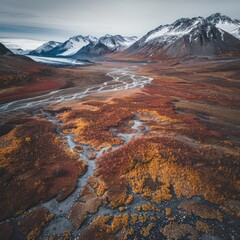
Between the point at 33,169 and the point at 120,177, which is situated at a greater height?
the point at 33,169

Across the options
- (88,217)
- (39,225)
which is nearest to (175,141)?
(88,217)

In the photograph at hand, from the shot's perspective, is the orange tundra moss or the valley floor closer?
the valley floor

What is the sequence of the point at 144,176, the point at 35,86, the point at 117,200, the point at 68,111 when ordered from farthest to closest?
the point at 35,86
the point at 68,111
the point at 144,176
the point at 117,200

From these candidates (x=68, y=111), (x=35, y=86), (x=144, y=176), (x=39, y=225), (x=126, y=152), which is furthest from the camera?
(x=35, y=86)

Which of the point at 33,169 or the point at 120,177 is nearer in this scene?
the point at 120,177

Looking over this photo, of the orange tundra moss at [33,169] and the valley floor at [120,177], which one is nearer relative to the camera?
the valley floor at [120,177]

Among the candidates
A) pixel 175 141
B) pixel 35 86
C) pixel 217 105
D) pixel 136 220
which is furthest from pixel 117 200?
pixel 35 86

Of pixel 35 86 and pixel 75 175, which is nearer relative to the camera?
pixel 75 175

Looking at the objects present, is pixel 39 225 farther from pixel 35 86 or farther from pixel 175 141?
pixel 35 86
